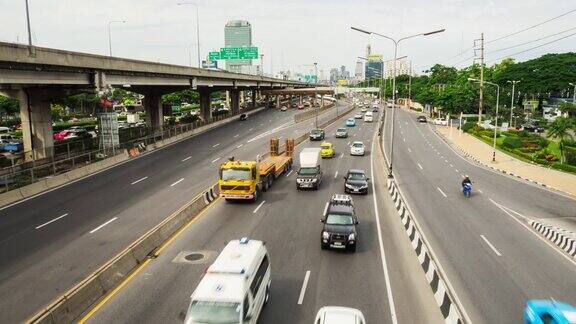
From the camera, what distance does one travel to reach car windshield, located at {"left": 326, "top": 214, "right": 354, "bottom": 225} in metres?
21.0

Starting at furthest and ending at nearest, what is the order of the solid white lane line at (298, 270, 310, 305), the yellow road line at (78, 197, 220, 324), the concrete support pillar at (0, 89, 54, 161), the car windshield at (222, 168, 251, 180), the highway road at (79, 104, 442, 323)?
1. the concrete support pillar at (0, 89, 54, 161)
2. the car windshield at (222, 168, 251, 180)
3. the solid white lane line at (298, 270, 310, 305)
4. the highway road at (79, 104, 442, 323)
5. the yellow road line at (78, 197, 220, 324)

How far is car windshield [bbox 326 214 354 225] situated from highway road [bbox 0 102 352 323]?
33.0ft

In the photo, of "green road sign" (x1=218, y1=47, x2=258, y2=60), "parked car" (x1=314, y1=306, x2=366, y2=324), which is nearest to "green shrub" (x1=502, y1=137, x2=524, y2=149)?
"green road sign" (x1=218, y1=47, x2=258, y2=60)

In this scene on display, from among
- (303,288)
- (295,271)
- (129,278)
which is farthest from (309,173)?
(129,278)

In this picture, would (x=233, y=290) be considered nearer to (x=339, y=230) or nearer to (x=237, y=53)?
(x=339, y=230)

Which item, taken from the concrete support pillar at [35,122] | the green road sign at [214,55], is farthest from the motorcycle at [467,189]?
the green road sign at [214,55]

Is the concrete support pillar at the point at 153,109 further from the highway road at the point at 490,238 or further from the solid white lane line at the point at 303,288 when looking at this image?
the solid white lane line at the point at 303,288

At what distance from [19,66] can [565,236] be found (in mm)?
35705

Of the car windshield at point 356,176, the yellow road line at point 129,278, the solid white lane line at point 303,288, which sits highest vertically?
the car windshield at point 356,176

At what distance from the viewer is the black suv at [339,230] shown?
20.0 metres

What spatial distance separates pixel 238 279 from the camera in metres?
12.8

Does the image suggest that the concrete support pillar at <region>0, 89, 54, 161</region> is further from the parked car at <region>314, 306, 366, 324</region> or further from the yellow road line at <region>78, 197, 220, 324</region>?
the parked car at <region>314, 306, 366, 324</region>

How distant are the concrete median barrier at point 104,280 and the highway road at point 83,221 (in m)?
1.72

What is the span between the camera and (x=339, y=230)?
800 inches
